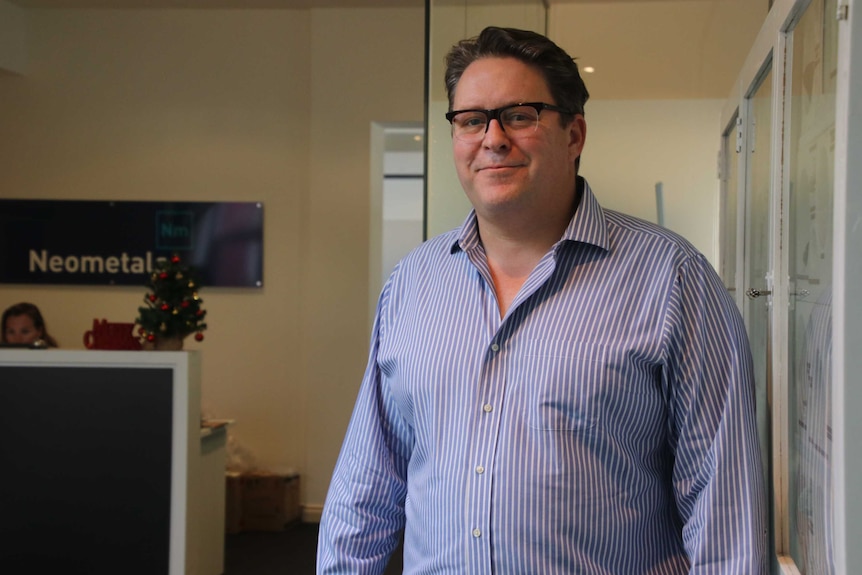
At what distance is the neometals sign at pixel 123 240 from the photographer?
611cm

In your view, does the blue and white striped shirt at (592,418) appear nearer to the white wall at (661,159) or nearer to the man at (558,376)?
the man at (558,376)

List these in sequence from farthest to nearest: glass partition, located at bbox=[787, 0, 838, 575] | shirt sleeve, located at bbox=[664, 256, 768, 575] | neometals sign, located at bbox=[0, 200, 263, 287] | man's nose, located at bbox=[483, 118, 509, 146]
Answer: neometals sign, located at bbox=[0, 200, 263, 287] < man's nose, located at bbox=[483, 118, 509, 146] < shirt sleeve, located at bbox=[664, 256, 768, 575] < glass partition, located at bbox=[787, 0, 838, 575]

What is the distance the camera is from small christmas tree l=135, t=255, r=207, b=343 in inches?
165

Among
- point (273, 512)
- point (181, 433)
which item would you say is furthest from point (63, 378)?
point (273, 512)

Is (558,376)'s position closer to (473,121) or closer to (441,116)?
(473,121)

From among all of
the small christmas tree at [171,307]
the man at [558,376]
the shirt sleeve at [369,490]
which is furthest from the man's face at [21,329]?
the man at [558,376]

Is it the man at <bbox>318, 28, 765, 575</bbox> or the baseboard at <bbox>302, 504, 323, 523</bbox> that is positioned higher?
the man at <bbox>318, 28, 765, 575</bbox>

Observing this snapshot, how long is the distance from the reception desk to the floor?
1151 millimetres

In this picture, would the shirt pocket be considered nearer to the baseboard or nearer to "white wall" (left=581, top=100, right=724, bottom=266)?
"white wall" (left=581, top=100, right=724, bottom=266)

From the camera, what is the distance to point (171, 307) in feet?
14.0

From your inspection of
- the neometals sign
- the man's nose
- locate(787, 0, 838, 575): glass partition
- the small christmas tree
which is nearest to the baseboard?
the neometals sign

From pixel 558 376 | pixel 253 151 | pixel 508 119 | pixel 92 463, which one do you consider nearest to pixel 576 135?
pixel 508 119

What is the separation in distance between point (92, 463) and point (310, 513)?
2337 millimetres

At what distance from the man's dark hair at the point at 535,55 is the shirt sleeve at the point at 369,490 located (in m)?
0.50
